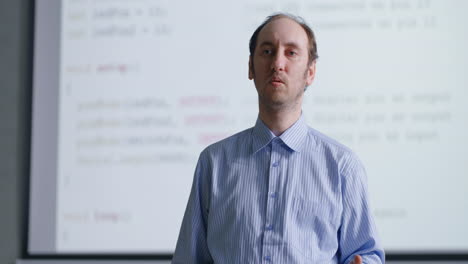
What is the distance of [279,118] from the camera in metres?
1.14

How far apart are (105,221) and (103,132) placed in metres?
0.45

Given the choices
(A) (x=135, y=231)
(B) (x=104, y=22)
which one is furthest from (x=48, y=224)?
(B) (x=104, y=22)

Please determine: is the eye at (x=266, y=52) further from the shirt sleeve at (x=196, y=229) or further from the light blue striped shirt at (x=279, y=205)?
the shirt sleeve at (x=196, y=229)

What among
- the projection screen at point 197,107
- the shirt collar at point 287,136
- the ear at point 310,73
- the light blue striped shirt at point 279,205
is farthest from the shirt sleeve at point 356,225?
the projection screen at point 197,107

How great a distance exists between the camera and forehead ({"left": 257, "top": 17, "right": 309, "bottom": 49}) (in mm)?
1105

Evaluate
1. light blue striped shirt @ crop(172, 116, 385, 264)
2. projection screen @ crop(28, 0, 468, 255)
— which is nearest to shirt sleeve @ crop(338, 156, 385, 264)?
light blue striped shirt @ crop(172, 116, 385, 264)

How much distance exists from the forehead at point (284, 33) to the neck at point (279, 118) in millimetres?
146

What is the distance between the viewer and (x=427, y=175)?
227cm

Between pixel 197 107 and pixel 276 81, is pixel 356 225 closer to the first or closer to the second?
pixel 276 81

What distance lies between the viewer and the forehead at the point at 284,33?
1.11m

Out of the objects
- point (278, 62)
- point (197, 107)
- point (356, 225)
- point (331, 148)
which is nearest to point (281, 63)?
point (278, 62)

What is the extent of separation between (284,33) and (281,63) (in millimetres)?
74

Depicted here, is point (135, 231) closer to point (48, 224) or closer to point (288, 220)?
point (48, 224)

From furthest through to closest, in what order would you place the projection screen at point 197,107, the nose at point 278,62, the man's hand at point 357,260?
1. the projection screen at point 197,107
2. the nose at point 278,62
3. the man's hand at point 357,260
